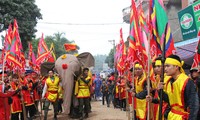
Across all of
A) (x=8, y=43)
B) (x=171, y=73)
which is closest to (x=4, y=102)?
(x=8, y=43)

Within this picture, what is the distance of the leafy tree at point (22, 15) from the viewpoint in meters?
20.0

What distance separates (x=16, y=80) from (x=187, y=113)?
6077 mm

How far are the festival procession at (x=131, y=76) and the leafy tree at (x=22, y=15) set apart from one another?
6.07 metres

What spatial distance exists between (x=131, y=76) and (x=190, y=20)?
2802 mm

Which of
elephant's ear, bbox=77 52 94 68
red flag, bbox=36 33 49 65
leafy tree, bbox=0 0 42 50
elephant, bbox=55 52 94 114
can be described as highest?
leafy tree, bbox=0 0 42 50

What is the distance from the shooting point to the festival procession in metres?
4.39

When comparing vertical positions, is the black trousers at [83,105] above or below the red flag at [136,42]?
below

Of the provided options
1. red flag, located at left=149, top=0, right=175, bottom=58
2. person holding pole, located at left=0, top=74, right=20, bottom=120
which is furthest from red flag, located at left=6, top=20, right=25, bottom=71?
red flag, located at left=149, top=0, right=175, bottom=58

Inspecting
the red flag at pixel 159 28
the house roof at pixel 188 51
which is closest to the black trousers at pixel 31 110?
the house roof at pixel 188 51

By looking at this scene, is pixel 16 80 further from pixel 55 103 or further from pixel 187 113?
pixel 187 113

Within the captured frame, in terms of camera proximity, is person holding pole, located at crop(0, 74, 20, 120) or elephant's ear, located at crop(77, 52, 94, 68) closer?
person holding pole, located at crop(0, 74, 20, 120)

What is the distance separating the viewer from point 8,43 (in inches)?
359

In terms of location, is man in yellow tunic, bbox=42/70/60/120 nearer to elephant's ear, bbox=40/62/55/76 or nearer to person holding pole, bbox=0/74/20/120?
elephant's ear, bbox=40/62/55/76

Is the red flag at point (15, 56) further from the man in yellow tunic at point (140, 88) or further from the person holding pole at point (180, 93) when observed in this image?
the person holding pole at point (180, 93)
